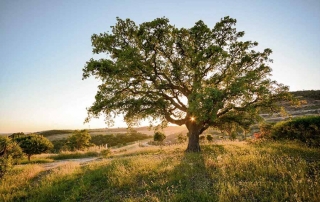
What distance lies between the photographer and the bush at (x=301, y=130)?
1415 centimetres

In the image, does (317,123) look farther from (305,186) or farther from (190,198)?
(190,198)

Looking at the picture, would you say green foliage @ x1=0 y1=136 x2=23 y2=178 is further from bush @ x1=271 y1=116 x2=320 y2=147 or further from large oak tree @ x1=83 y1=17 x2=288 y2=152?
bush @ x1=271 y1=116 x2=320 y2=147

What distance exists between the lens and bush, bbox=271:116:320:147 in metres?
14.1

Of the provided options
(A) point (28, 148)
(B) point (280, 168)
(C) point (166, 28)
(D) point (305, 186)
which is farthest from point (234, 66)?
(A) point (28, 148)

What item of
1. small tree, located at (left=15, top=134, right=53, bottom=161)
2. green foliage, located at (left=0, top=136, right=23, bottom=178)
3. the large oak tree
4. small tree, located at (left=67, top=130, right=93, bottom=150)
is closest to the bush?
the large oak tree

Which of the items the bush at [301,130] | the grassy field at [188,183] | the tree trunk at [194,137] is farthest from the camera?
the tree trunk at [194,137]

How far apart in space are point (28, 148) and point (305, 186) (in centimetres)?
2599

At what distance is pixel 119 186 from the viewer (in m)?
8.79

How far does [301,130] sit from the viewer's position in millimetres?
15672

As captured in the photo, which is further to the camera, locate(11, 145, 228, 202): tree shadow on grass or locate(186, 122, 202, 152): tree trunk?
locate(186, 122, 202, 152): tree trunk

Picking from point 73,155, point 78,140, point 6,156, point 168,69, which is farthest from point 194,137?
point 78,140

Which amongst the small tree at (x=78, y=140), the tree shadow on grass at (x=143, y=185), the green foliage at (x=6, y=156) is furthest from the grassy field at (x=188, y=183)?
the small tree at (x=78, y=140)

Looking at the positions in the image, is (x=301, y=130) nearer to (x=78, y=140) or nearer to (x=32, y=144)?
(x=32, y=144)

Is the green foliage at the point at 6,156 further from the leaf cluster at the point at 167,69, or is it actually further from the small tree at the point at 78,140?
the small tree at the point at 78,140
